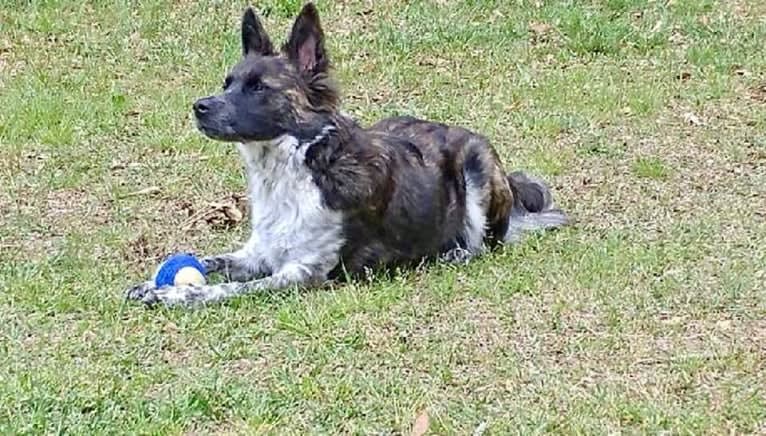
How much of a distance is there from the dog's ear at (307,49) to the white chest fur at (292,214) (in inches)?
15.3

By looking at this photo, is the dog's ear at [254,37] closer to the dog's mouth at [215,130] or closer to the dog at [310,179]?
the dog at [310,179]

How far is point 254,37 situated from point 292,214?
0.90m

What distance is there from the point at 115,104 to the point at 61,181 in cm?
181

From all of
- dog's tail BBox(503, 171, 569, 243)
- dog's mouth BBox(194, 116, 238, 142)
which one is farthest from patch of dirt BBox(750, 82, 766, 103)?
dog's mouth BBox(194, 116, 238, 142)

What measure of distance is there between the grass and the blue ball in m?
0.24

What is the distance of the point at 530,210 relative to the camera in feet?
22.9

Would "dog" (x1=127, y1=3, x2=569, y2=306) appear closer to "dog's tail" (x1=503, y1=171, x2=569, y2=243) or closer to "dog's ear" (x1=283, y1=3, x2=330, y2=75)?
"dog's ear" (x1=283, y1=3, x2=330, y2=75)

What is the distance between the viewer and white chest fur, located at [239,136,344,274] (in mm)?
5977

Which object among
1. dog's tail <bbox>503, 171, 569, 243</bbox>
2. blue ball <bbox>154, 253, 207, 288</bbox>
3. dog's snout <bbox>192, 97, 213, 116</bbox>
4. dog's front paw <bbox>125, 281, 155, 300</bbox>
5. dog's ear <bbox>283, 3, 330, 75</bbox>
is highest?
A: dog's ear <bbox>283, 3, 330, 75</bbox>

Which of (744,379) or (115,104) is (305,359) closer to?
(744,379)

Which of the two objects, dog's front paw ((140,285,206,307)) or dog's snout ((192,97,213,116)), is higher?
dog's snout ((192,97,213,116))

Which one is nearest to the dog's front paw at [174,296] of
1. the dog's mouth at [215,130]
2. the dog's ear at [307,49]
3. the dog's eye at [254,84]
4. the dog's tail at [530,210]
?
the dog's mouth at [215,130]

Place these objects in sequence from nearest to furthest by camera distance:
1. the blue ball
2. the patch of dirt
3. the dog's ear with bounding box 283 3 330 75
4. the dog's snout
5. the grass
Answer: the grass < the blue ball < the dog's snout < the dog's ear with bounding box 283 3 330 75 < the patch of dirt

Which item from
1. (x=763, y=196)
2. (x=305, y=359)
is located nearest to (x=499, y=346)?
(x=305, y=359)
